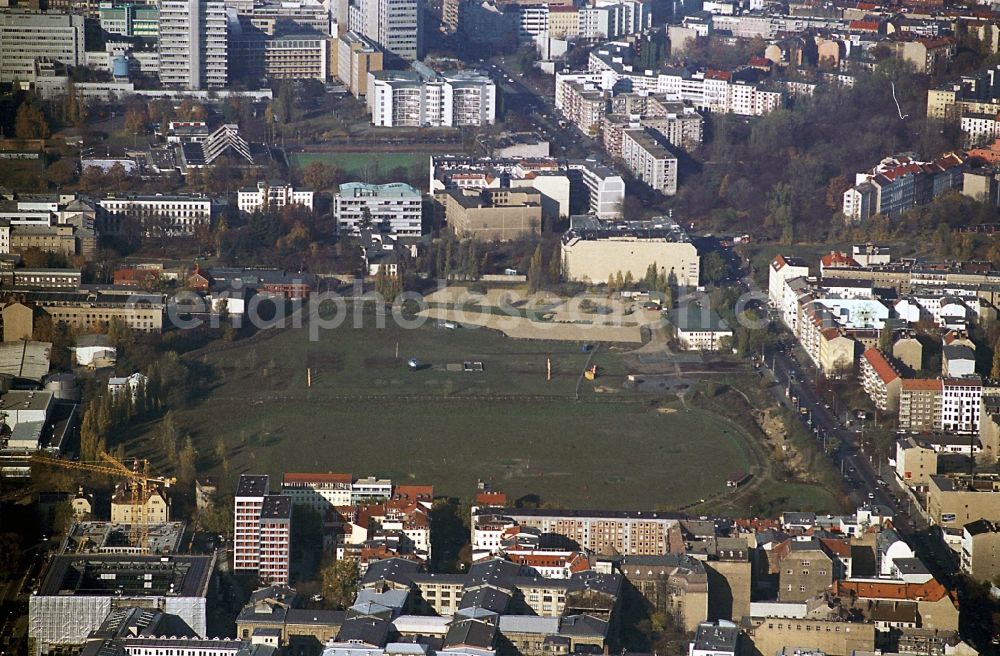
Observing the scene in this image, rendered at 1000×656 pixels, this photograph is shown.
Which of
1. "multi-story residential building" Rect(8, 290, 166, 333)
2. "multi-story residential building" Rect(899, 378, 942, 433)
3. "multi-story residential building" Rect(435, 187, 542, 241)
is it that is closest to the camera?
"multi-story residential building" Rect(899, 378, 942, 433)

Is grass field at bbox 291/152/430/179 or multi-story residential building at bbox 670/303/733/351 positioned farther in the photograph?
grass field at bbox 291/152/430/179

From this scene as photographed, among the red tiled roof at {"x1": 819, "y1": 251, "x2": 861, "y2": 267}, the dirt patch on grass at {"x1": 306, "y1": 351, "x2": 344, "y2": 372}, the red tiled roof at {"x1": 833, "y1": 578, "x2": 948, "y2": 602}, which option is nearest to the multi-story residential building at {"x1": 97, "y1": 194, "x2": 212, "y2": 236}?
the dirt patch on grass at {"x1": 306, "y1": 351, "x2": 344, "y2": 372}

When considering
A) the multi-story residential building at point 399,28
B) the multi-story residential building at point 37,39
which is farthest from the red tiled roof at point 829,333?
the multi-story residential building at point 37,39

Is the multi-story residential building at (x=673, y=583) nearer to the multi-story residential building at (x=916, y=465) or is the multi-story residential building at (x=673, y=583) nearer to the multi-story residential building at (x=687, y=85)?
the multi-story residential building at (x=916, y=465)

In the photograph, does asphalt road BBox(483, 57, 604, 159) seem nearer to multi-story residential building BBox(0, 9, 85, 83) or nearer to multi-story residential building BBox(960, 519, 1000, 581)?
multi-story residential building BBox(0, 9, 85, 83)

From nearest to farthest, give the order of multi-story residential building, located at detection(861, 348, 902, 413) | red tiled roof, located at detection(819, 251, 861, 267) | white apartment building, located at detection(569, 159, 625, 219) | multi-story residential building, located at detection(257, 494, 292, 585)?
multi-story residential building, located at detection(257, 494, 292, 585) < multi-story residential building, located at detection(861, 348, 902, 413) < red tiled roof, located at detection(819, 251, 861, 267) < white apartment building, located at detection(569, 159, 625, 219)

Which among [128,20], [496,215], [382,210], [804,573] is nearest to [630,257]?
[496,215]
